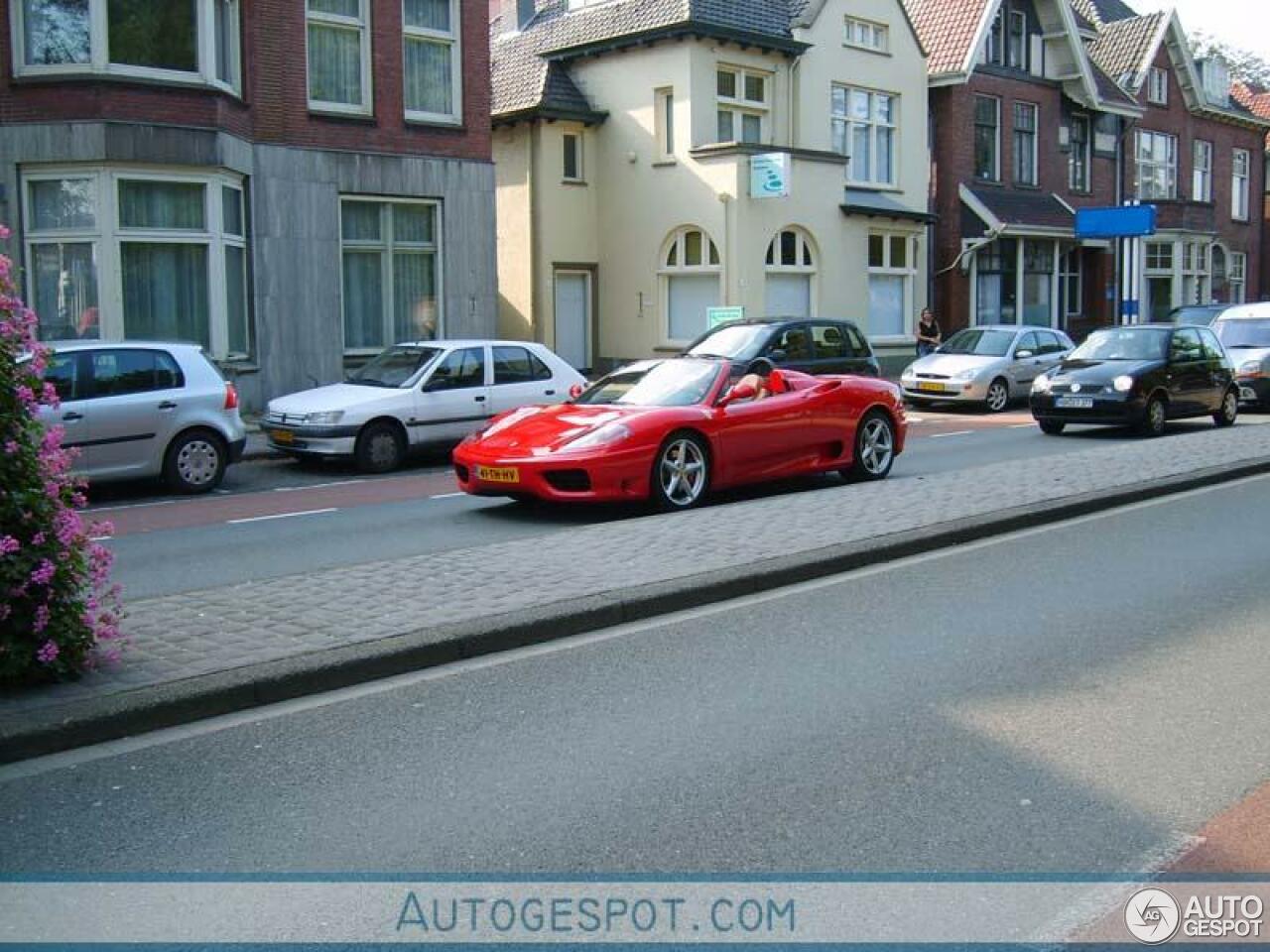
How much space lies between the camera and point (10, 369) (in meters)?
5.84

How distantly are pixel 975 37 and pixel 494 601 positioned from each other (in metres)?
32.4

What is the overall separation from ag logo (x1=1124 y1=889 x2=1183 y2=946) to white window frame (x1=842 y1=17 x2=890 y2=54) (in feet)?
101

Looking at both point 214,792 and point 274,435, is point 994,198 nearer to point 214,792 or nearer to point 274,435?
point 274,435

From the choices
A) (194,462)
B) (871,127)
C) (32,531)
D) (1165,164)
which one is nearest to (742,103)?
(871,127)

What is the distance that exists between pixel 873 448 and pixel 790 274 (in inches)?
667

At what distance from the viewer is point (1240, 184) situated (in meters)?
52.0

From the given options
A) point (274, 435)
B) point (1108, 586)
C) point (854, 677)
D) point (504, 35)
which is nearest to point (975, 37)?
point (504, 35)

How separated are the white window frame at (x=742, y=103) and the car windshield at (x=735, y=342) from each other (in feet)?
36.6

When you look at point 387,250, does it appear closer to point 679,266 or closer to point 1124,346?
point 679,266

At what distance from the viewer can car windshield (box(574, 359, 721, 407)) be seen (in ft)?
41.3

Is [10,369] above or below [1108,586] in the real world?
above

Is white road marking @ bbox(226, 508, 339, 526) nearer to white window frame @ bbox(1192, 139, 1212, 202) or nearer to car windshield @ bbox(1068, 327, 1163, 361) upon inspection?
car windshield @ bbox(1068, 327, 1163, 361)

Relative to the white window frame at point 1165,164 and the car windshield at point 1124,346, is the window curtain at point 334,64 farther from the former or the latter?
the white window frame at point 1165,164

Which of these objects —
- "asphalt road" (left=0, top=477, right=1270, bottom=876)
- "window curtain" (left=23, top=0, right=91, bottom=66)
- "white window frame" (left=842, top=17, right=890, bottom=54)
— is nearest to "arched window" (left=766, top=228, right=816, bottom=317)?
"white window frame" (left=842, top=17, right=890, bottom=54)
